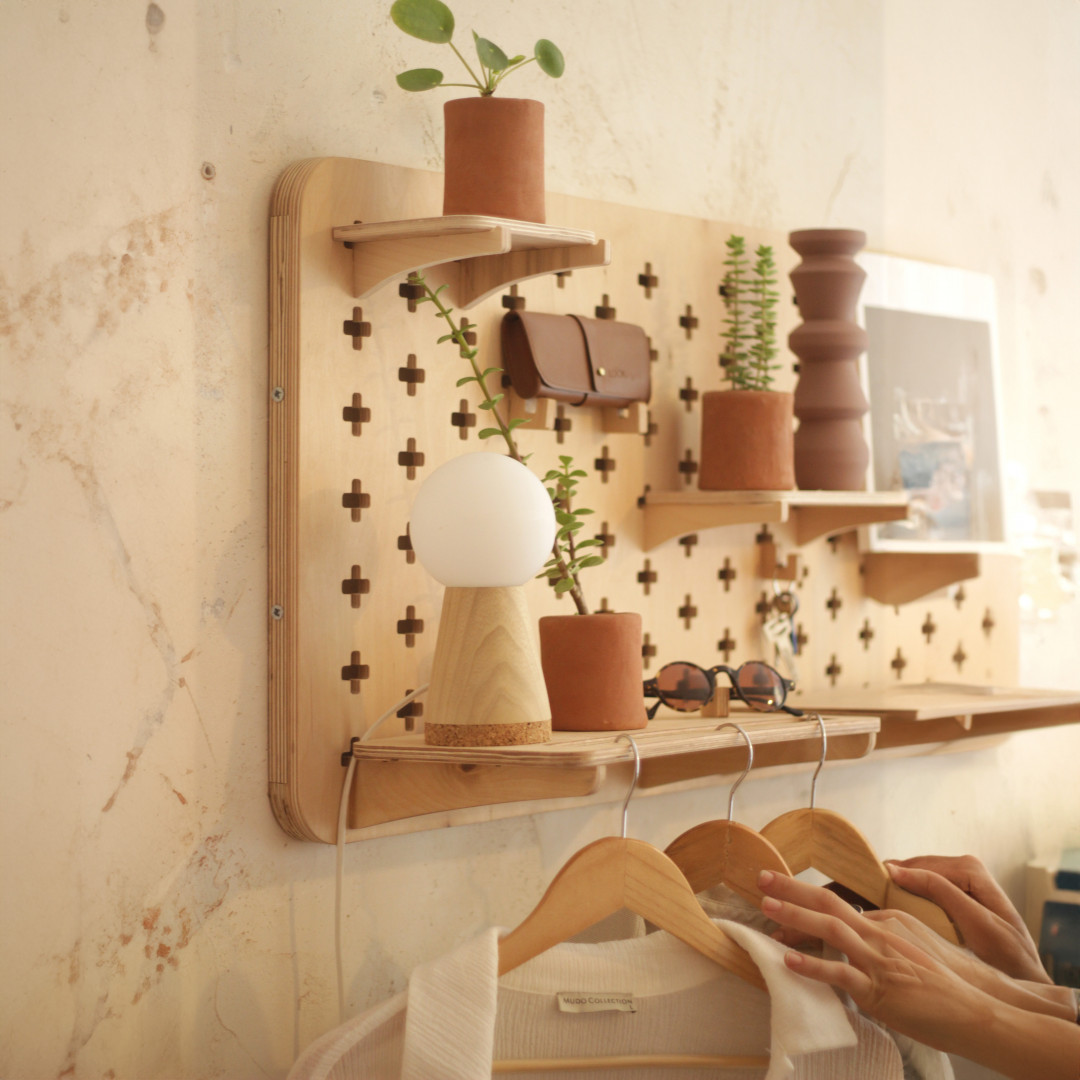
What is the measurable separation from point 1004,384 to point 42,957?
1.56 metres

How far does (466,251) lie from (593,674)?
1.23 feet

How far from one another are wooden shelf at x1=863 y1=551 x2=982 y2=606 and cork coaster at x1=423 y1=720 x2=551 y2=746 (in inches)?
29.3

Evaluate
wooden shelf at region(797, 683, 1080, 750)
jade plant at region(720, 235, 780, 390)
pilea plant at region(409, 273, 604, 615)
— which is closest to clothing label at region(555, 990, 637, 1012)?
pilea plant at region(409, 273, 604, 615)

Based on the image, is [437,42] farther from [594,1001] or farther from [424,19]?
[594,1001]

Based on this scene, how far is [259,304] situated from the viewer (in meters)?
1.10

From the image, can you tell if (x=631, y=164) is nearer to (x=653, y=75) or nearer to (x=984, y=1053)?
(x=653, y=75)

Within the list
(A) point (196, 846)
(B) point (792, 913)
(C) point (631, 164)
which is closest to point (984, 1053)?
(B) point (792, 913)

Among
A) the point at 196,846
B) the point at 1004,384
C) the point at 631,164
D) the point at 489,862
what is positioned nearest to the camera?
the point at 196,846

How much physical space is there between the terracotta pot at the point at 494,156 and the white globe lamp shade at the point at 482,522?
22 cm

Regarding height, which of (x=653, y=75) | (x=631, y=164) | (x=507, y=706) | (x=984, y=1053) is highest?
(x=653, y=75)

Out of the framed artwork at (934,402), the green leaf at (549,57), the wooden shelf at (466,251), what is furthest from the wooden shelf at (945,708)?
the green leaf at (549,57)

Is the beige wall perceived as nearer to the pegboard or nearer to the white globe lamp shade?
the pegboard

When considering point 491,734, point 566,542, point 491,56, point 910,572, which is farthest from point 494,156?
point 910,572

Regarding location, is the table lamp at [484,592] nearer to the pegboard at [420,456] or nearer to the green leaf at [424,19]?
the pegboard at [420,456]
